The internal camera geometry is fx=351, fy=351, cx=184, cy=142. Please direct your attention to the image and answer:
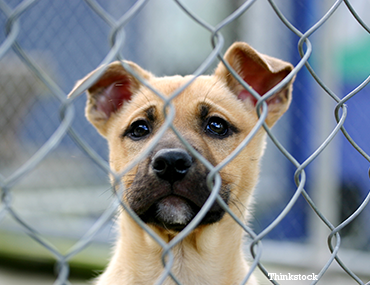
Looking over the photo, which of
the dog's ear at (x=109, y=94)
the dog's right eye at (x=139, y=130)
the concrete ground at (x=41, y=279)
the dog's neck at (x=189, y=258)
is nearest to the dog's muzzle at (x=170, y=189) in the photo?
the dog's neck at (x=189, y=258)

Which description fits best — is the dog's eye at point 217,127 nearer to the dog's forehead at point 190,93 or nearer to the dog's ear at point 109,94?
the dog's forehead at point 190,93

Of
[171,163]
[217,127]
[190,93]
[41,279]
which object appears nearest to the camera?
[171,163]

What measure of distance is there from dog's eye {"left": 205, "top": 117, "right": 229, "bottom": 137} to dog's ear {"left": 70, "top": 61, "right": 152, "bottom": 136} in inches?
26.9

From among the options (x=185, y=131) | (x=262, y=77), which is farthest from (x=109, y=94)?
(x=262, y=77)

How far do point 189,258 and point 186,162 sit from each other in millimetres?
833

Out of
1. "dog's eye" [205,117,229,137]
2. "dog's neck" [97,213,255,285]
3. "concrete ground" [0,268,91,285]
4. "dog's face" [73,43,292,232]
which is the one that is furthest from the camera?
"concrete ground" [0,268,91,285]

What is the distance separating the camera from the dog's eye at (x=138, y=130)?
248cm

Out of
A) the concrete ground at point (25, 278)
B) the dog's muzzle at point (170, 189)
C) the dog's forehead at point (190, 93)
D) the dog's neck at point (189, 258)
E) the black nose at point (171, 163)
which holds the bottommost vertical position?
the concrete ground at point (25, 278)

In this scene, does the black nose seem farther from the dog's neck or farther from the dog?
the dog's neck

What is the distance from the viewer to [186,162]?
1768mm

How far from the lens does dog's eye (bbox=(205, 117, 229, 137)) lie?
2.39 meters

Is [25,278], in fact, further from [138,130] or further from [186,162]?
[186,162]

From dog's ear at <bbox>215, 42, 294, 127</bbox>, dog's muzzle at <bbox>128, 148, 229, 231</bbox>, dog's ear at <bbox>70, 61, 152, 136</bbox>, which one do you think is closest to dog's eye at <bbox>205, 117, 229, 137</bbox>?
dog's ear at <bbox>215, 42, 294, 127</bbox>

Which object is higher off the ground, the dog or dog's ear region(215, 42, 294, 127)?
dog's ear region(215, 42, 294, 127)
